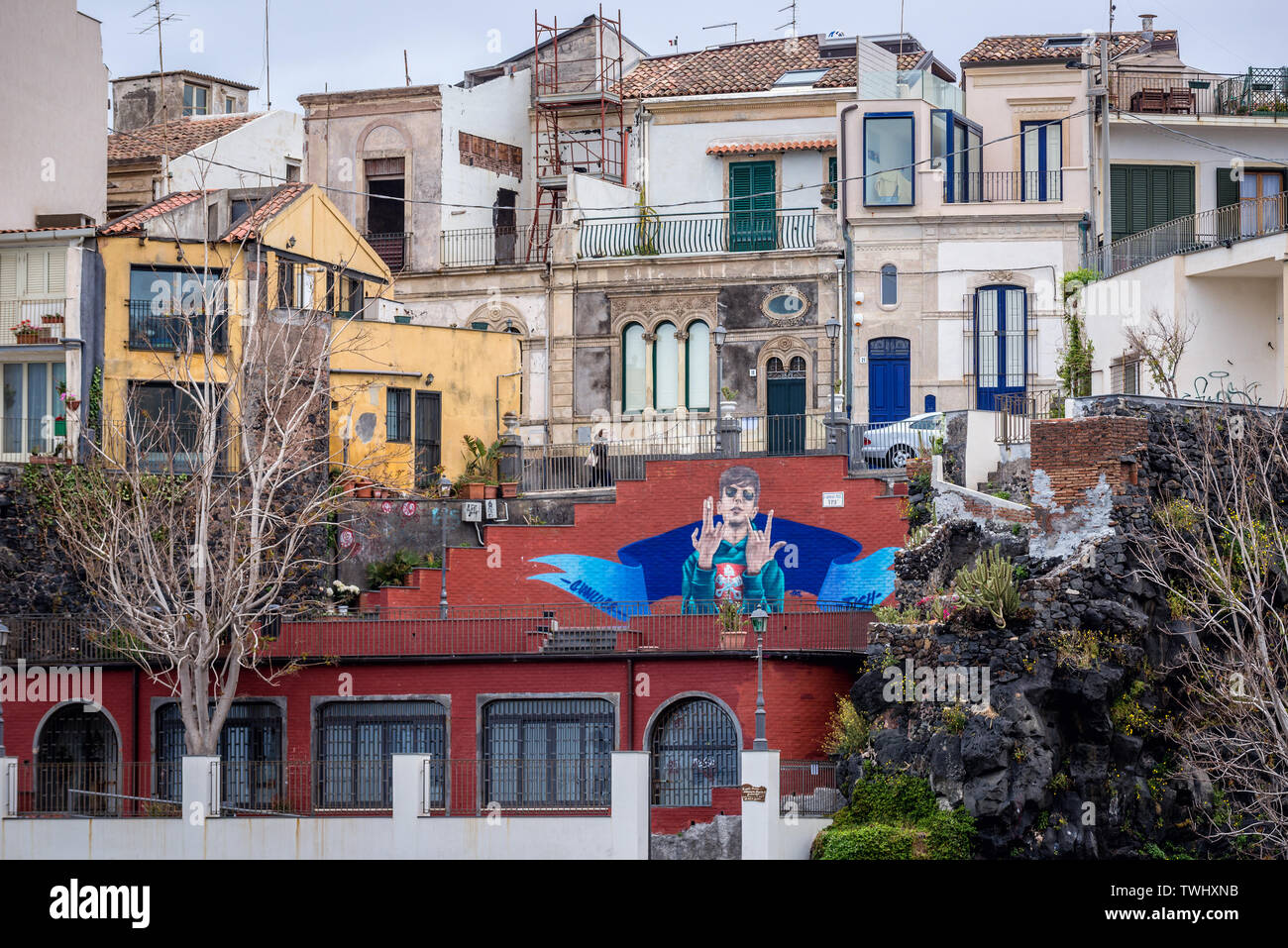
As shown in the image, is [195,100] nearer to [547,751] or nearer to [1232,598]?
[547,751]

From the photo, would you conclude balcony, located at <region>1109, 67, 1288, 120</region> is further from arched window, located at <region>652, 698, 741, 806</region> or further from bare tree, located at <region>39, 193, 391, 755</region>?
arched window, located at <region>652, 698, 741, 806</region>

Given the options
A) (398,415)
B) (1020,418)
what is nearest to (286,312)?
(398,415)

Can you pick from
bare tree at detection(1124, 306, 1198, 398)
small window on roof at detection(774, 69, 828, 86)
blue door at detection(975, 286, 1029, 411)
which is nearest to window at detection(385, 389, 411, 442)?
blue door at detection(975, 286, 1029, 411)

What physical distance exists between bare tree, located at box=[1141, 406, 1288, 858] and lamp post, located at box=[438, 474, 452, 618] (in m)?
13.4

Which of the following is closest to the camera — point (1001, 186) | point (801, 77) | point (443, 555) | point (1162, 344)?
point (1162, 344)

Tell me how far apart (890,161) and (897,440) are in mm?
8325

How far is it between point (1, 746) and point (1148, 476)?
2110 centimetres

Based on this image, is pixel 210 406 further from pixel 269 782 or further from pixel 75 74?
pixel 75 74

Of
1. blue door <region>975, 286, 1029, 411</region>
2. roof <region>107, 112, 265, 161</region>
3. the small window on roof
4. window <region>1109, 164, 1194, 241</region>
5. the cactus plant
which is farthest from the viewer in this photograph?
roof <region>107, 112, 265, 161</region>

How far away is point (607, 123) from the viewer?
55.2m

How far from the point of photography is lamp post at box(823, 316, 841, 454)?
1661 inches

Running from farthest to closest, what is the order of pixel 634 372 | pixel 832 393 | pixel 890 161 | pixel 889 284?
pixel 634 372
pixel 890 161
pixel 889 284
pixel 832 393

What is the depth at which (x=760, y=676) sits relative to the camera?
1426 inches
